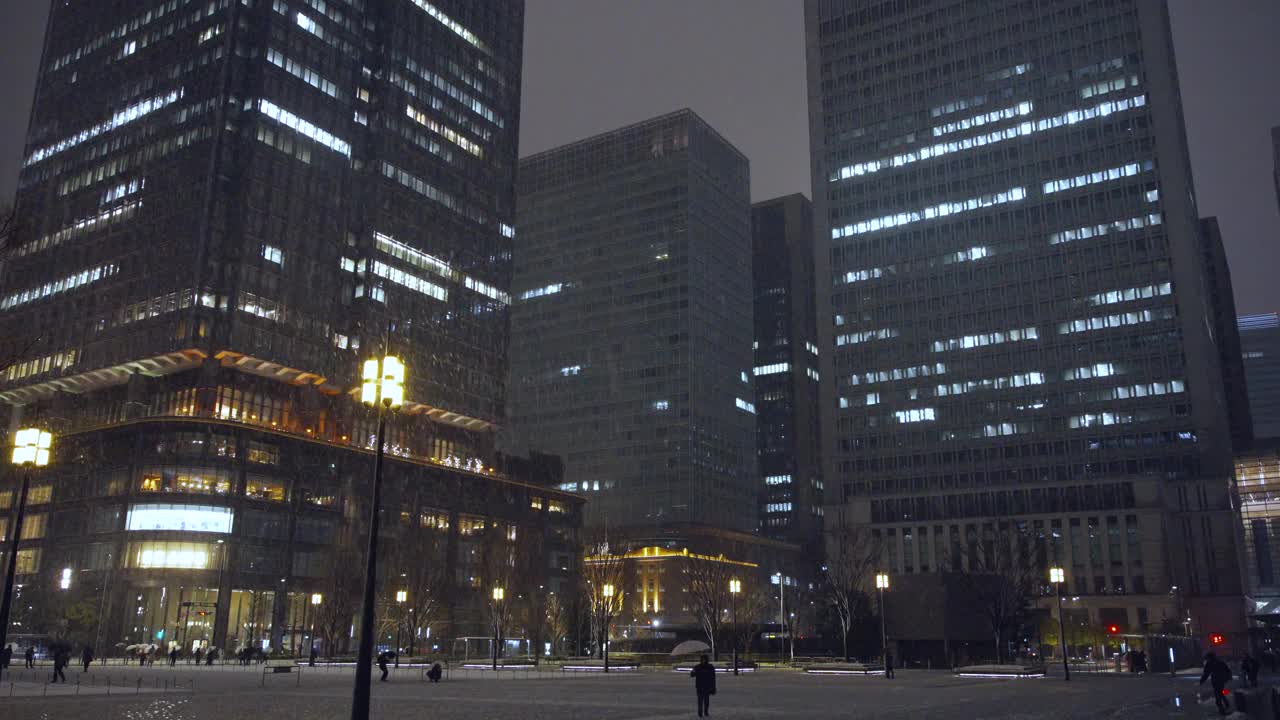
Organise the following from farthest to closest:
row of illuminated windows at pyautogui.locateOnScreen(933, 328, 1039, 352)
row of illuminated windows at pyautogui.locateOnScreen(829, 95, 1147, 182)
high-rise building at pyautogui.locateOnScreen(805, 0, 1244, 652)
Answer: row of illuminated windows at pyautogui.locateOnScreen(829, 95, 1147, 182) < row of illuminated windows at pyautogui.locateOnScreen(933, 328, 1039, 352) < high-rise building at pyautogui.locateOnScreen(805, 0, 1244, 652)

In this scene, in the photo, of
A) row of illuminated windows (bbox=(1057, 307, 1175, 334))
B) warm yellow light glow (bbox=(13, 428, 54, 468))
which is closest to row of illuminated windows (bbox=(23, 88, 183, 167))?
warm yellow light glow (bbox=(13, 428, 54, 468))

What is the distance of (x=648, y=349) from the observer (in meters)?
186

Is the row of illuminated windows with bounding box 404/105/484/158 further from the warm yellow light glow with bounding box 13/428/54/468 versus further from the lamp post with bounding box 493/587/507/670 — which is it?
the warm yellow light glow with bounding box 13/428/54/468

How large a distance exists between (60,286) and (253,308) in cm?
3221

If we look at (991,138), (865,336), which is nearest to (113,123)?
(865,336)

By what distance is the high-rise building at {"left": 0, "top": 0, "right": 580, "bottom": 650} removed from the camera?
108m

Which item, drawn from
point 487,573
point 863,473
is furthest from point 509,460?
point 863,473

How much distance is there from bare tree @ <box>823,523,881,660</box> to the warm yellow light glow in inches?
2249

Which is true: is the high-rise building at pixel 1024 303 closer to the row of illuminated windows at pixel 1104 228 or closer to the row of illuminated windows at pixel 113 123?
the row of illuminated windows at pixel 1104 228

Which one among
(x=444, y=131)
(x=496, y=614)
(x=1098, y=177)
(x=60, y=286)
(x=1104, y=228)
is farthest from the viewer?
(x=444, y=131)

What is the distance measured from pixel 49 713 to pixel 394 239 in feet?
368

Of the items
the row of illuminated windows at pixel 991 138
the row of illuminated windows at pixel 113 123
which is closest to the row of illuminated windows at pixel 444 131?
the row of illuminated windows at pixel 113 123

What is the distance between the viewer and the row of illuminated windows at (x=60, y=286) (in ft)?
406

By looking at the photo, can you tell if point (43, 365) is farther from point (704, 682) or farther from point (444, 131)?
point (704, 682)
